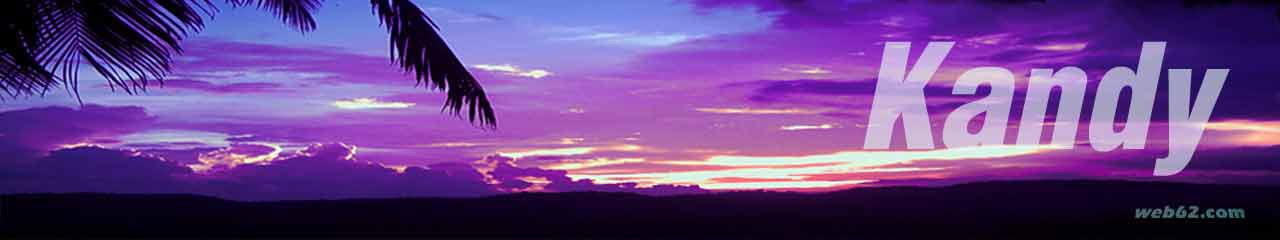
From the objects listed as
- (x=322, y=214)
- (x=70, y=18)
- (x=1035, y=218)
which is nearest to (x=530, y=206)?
(x=322, y=214)

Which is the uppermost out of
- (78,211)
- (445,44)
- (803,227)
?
(803,227)

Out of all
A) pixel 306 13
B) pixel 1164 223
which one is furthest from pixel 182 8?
pixel 1164 223

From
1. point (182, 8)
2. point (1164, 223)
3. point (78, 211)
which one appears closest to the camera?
point (182, 8)

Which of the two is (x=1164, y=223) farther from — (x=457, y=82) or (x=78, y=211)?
(x=78, y=211)

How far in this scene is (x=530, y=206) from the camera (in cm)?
1421

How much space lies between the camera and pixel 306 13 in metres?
7.82

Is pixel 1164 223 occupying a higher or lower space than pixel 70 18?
higher

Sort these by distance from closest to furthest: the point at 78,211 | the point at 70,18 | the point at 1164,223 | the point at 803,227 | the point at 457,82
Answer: the point at 70,18 → the point at 457,82 → the point at 1164,223 → the point at 803,227 → the point at 78,211

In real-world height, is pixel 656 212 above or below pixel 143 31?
above

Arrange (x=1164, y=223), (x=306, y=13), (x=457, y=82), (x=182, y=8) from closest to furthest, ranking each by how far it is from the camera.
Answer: (x=182, y=8) < (x=457, y=82) < (x=306, y=13) < (x=1164, y=223)

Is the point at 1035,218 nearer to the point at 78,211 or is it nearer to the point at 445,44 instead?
the point at 445,44

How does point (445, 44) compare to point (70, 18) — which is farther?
point (445, 44)

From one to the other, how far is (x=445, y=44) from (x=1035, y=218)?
9075mm

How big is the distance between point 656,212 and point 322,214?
14.4 feet
